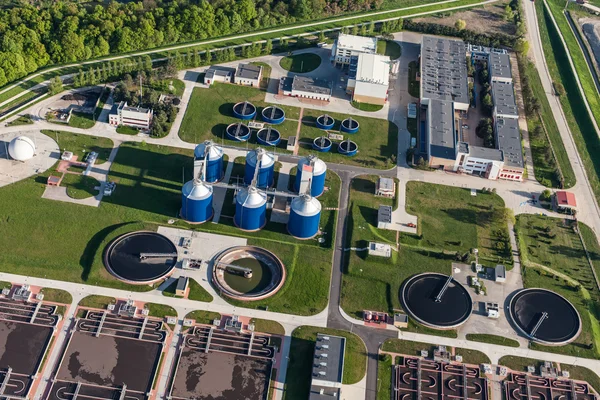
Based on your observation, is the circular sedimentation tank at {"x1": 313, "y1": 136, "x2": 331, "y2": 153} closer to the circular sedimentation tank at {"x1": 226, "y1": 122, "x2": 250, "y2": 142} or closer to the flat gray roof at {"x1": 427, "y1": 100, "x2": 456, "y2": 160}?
the circular sedimentation tank at {"x1": 226, "y1": 122, "x2": 250, "y2": 142}

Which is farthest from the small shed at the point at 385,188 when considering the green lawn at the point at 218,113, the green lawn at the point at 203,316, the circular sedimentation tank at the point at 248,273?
the green lawn at the point at 203,316

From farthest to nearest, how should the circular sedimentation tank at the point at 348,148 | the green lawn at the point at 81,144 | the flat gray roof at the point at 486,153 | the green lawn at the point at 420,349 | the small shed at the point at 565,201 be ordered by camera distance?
the circular sedimentation tank at the point at 348,148
the flat gray roof at the point at 486,153
the green lawn at the point at 81,144
the small shed at the point at 565,201
the green lawn at the point at 420,349

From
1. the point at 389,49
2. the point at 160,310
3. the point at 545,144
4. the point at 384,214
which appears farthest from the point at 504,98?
the point at 160,310

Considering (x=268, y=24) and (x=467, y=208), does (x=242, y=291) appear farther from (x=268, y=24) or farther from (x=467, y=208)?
(x=268, y=24)

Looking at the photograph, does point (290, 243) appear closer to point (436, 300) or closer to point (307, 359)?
point (307, 359)

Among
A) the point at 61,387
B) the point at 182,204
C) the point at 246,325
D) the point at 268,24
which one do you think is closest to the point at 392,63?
the point at 268,24

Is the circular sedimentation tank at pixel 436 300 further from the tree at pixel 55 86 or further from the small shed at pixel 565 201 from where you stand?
the tree at pixel 55 86
